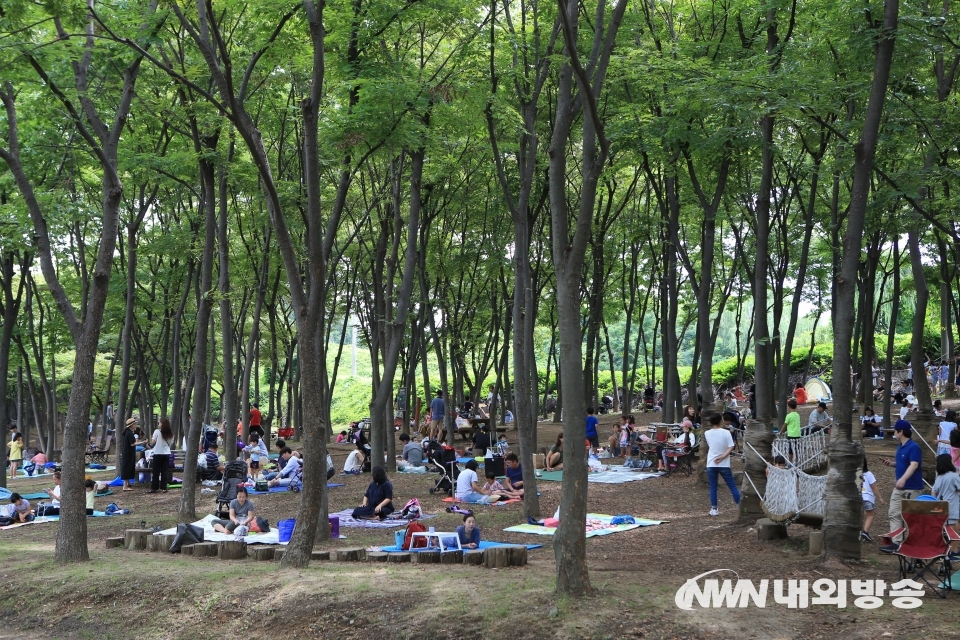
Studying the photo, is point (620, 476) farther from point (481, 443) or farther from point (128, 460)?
point (128, 460)

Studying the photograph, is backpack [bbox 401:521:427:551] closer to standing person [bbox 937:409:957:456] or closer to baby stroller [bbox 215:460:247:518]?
baby stroller [bbox 215:460:247:518]

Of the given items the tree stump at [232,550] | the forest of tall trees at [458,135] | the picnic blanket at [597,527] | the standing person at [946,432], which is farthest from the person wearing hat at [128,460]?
the standing person at [946,432]

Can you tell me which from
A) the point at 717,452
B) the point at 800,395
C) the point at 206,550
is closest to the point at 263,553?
the point at 206,550

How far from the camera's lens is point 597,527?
1249 centimetres

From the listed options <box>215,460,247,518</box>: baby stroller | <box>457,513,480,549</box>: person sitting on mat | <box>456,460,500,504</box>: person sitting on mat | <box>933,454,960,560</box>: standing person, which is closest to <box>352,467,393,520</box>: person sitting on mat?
<box>456,460,500,504</box>: person sitting on mat

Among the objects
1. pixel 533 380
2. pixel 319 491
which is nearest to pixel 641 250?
pixel 533 380

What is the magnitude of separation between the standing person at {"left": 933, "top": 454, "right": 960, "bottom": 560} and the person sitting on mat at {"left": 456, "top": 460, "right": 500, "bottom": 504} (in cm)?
767

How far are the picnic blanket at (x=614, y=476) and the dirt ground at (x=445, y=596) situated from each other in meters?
5.18

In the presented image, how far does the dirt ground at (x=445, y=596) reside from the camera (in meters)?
6.89

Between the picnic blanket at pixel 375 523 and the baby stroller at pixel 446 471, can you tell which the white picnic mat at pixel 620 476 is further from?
the picnic blanket at pixel 375 523

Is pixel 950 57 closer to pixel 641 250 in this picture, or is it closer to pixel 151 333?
pixel 641 250

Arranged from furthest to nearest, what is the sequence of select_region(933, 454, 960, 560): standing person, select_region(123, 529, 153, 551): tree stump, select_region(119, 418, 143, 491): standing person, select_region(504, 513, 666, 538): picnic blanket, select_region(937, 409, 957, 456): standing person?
select_region(119, 418, 143, 491): standing person, select_region(937, 409, 957, 456): standing person, select_region(504, 513, 666, 538): picnic blanket, select_region(123, 529, 153, 551): tree stump, select_region(933, 454, 960, 560): standing person

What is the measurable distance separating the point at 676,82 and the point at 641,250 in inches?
679

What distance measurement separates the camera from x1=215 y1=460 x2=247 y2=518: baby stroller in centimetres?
1373
